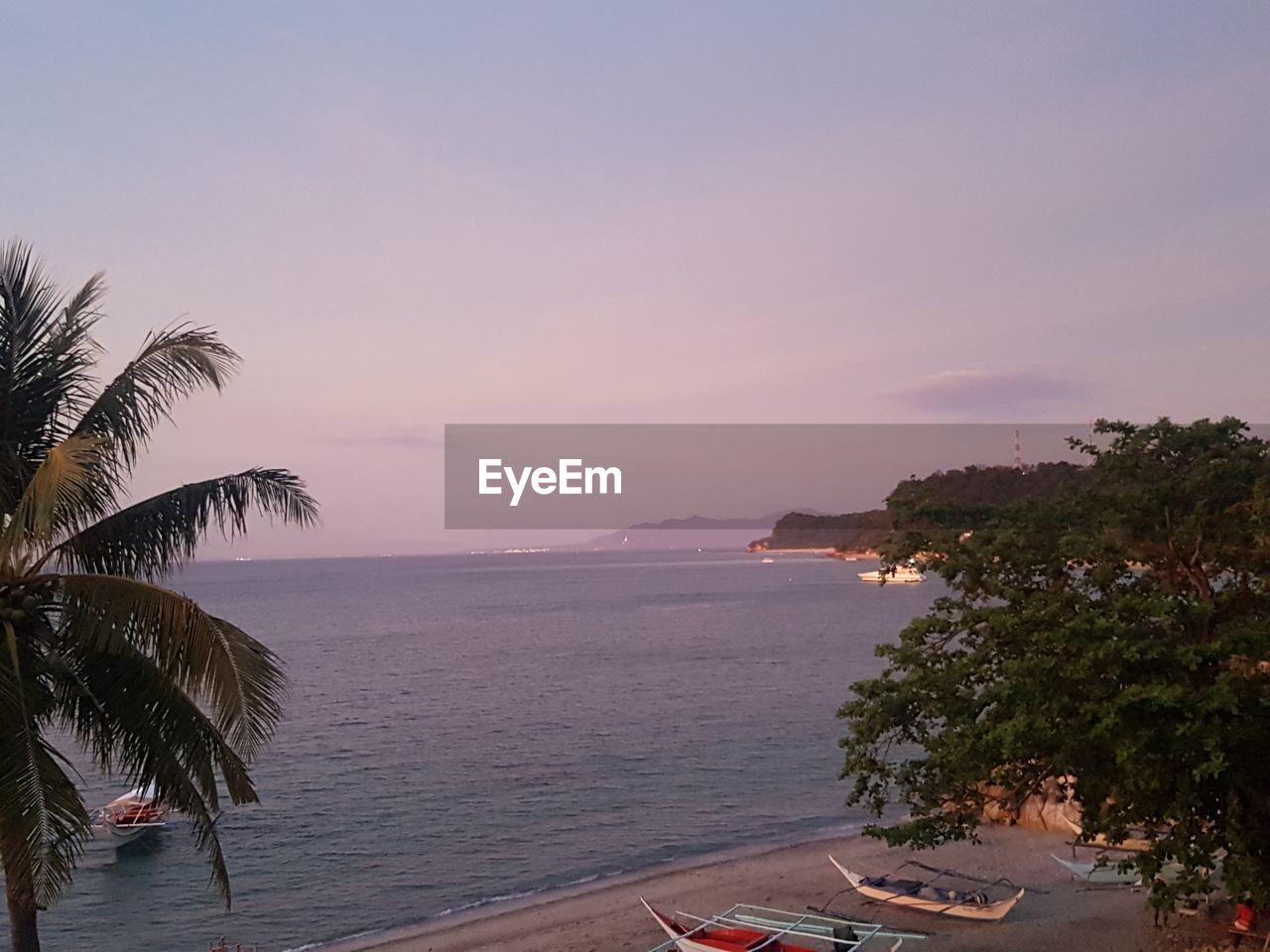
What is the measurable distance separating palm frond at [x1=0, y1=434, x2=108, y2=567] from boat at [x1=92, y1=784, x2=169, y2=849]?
60.8ft

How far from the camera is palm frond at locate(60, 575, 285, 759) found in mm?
7992

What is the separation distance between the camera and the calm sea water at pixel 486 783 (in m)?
21.3

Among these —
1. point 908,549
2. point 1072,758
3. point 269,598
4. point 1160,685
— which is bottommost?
point 269,598

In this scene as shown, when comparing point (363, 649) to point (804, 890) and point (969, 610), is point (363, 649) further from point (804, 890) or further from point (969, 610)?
point (969, 610)

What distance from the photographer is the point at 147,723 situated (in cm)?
850

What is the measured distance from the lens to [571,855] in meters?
24.4

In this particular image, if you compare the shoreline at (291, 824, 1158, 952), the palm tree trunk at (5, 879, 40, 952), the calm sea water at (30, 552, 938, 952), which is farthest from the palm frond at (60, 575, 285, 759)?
the calm sea water at (30, 552, 938, 952)

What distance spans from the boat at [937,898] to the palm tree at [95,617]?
11981 mm

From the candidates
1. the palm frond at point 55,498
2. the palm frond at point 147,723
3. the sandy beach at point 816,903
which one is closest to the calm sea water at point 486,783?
the sandy beach at point 816,903

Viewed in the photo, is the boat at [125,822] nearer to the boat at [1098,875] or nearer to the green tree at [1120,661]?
the green tree at [1120,661]

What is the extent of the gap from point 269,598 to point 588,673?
11231cm

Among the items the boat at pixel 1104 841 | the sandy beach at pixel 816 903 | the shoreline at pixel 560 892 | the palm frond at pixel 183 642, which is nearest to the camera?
the palm frond at pixel 183 642

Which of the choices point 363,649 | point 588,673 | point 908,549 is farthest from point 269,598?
point 908,549

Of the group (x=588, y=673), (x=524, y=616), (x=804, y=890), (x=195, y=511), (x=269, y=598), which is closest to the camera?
(x=195, y=511)
